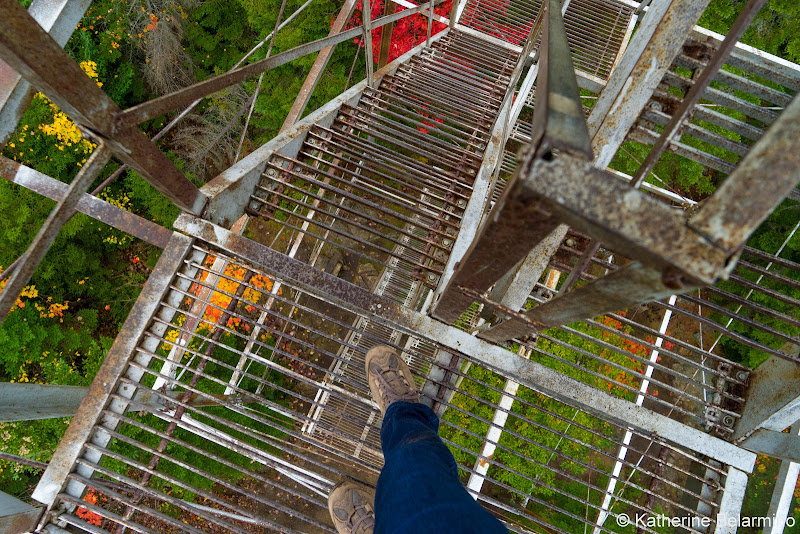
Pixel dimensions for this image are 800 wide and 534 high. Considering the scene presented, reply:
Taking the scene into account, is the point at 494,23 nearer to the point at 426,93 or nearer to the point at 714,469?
the point at 426,93

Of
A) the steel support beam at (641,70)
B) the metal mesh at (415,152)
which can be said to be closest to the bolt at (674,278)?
the steel support beam at (641,70)

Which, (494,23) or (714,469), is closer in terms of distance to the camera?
(714,469)

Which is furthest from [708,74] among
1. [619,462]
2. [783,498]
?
[783,498]

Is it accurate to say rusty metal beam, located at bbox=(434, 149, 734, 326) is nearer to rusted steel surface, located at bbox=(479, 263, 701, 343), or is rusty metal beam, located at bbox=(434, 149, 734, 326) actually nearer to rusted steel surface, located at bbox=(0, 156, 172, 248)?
rusted steel surface, located at bbox=(479, 263, 701, 343)

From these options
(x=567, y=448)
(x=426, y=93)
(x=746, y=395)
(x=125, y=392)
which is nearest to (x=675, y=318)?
(x=567, y=448)

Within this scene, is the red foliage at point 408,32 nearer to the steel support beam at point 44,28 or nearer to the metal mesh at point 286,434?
the metal mesh at point 286,434

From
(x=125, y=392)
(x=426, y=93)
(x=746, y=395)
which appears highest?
(x=426, y=93)
